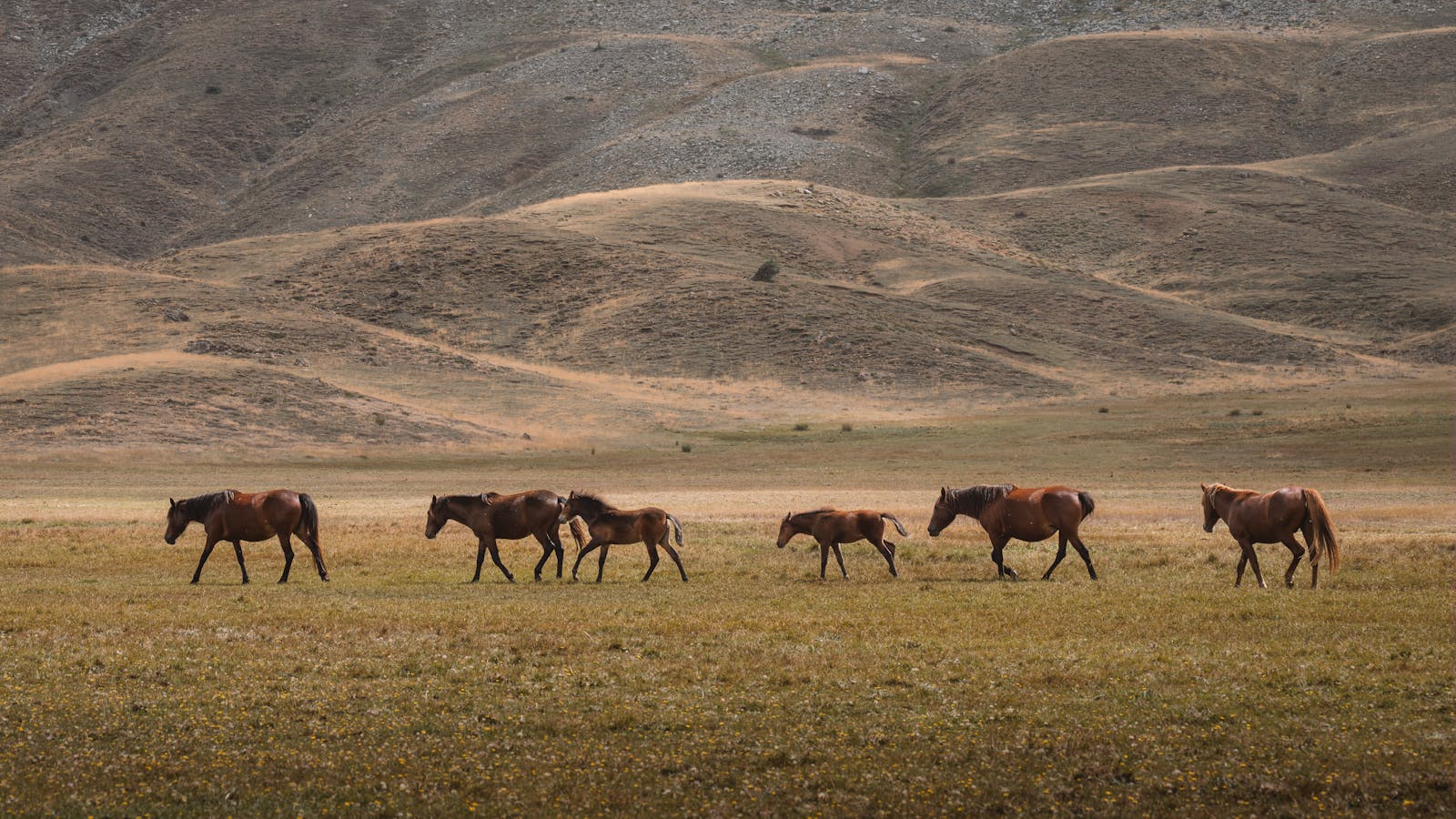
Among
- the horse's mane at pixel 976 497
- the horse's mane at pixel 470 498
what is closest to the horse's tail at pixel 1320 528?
the horse's mane at pixel 976 497

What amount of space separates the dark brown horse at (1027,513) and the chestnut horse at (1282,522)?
7.70ft

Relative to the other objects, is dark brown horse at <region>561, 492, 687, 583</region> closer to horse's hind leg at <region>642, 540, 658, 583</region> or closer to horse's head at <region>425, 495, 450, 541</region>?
horse's hind leg at <region>642, 540, 658, 583</region>

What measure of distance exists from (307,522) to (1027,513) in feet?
42.7

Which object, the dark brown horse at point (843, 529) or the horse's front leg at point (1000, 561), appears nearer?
the horse's front leg at point (1000, 561)

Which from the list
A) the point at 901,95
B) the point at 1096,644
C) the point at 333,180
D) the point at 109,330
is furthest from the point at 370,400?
the point at 901,95

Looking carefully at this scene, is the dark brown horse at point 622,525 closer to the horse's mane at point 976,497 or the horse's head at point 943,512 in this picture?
the horse's head at point 943,512

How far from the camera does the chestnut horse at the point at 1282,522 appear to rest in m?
20.7

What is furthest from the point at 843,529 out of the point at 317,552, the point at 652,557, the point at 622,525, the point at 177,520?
the point at 177,520

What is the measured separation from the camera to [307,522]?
23891 mm

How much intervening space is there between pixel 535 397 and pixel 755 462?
84.4 ft

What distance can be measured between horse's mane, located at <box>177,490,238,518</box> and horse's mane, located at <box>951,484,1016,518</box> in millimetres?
13514

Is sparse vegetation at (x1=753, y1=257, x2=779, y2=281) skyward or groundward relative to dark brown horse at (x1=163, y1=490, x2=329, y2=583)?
skyward

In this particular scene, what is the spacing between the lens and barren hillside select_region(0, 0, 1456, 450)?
286ft

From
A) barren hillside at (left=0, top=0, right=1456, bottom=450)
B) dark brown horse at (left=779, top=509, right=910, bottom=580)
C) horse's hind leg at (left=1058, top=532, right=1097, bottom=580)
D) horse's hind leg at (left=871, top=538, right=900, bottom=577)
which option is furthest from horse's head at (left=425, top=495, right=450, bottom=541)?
barren hillside at (left=0, top=0, right=1456, bottom=450)
